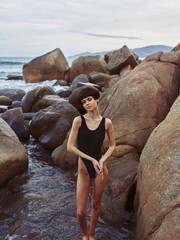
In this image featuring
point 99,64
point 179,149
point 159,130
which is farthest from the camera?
point 99,64

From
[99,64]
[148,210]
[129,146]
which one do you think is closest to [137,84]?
[129,146]

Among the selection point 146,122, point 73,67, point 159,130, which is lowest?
point 73,67

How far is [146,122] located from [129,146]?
0.61 m

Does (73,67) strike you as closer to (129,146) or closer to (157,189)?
(129,146)

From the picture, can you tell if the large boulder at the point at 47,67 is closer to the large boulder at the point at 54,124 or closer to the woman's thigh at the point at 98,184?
the large boulder at the point at 54,124

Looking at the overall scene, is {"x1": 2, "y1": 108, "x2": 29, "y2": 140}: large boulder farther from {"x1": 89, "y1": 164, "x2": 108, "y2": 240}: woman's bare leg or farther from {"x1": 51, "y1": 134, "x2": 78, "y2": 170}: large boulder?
{"x1": 89, "y1": 164, "x2": 108, "y2": 240}: woman's bare leg

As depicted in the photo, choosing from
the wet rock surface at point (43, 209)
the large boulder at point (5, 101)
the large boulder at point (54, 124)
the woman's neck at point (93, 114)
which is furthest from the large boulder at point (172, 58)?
the large boulder at point (5, 101)

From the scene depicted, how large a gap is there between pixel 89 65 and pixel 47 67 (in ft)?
14.2

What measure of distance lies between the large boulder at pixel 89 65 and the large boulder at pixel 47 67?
194 centimetres

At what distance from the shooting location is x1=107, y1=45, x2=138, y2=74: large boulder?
15530 mm

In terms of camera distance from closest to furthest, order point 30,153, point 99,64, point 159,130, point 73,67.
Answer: point 159,130, point 30,153, point 99,64, point 73,67

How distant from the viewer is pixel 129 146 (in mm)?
5867

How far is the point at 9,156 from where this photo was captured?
613 centimetres

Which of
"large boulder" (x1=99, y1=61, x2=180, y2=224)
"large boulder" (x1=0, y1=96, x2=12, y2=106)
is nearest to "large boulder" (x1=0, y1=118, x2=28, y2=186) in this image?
"large boulder" (x1=99, y1=61, x2=180, y2=224)
